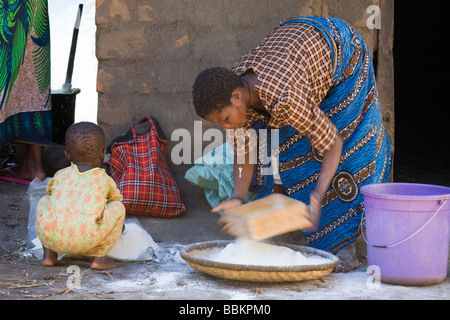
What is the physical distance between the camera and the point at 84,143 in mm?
3090

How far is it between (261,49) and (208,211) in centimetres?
139

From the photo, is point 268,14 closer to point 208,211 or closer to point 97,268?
point 208,211

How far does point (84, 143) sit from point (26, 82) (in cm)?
154

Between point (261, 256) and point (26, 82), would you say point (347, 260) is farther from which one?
point (26, 82)

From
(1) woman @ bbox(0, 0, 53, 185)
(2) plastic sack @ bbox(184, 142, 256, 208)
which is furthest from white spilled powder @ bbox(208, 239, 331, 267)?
(1) woman @ bbox(0, 0, 53, 185)

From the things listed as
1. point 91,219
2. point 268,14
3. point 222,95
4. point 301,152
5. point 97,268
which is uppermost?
point 268,14

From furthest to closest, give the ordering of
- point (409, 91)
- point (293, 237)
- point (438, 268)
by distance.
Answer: point (409, 91)
point (293, 237)
point (438, 268)

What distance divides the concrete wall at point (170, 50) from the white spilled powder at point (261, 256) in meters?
1.31

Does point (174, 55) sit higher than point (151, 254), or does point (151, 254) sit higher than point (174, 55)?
point (174, 55)

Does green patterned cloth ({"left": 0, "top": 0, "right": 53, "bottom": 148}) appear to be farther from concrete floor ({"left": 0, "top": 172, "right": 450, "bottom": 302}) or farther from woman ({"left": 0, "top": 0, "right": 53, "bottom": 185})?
concrete floor ({"left": 0, "top": 172, "right": 450, "bottom": 302})

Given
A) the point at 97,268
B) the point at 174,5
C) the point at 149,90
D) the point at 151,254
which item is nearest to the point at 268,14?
the point at 174,5

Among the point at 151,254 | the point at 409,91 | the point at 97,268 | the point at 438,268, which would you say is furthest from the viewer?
the point at 409,91

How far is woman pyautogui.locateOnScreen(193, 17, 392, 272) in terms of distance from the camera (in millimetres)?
2818

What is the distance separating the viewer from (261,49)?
3057 millimetres
